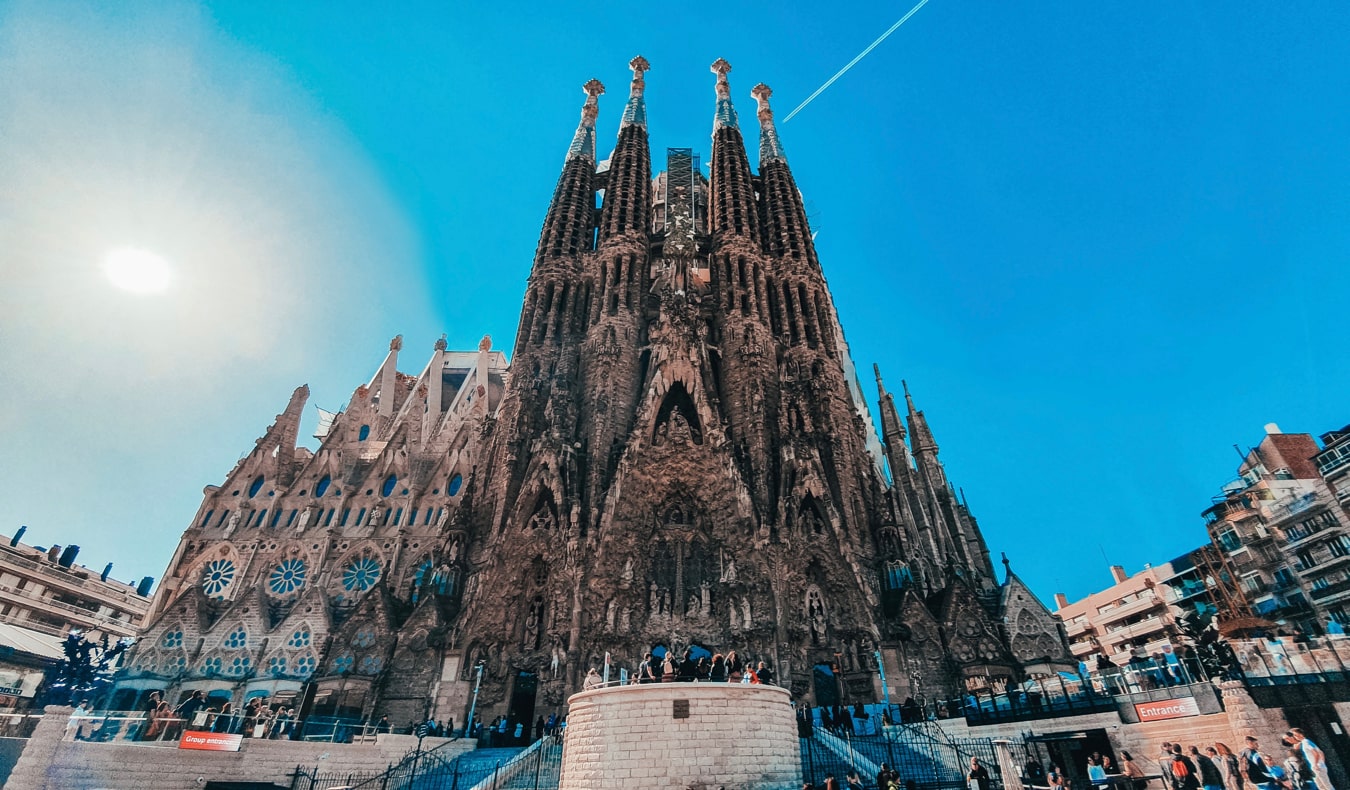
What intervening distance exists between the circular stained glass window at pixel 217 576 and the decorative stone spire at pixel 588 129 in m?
28.5

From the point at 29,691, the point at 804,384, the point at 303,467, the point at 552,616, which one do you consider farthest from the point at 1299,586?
the point at 29,691

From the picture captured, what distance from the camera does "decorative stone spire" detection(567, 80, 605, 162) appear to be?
133 ft

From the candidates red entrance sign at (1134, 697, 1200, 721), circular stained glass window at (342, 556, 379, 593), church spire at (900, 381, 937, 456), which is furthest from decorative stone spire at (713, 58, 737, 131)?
red entrance sign at (1134, 697, 1200, 721)

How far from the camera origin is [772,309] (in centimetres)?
3309

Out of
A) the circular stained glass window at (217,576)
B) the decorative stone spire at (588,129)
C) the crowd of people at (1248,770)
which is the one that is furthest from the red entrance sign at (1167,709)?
the decorative stone spire at (588,129)

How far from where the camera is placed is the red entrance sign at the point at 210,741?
482 inches

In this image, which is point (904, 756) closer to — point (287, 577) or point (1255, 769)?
point (1255, 769)

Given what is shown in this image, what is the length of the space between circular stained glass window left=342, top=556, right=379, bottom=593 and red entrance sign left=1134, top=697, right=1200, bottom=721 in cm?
2741

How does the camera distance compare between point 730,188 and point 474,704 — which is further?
point 730,188

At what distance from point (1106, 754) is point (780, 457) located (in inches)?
570

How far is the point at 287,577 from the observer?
28.3m

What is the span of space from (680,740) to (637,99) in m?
43.1

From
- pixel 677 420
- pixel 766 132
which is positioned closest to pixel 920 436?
pixel 677 420

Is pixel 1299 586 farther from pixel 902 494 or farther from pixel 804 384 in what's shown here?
pixel 804 384
